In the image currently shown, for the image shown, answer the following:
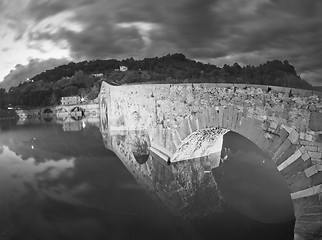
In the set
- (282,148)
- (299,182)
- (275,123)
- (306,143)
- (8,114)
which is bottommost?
(299,182)

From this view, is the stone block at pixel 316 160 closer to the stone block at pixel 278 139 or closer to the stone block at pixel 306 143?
the stone block at pixel 306 143

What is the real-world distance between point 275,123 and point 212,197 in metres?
4.31

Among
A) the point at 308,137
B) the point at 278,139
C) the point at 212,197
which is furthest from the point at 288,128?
the point at 212,197

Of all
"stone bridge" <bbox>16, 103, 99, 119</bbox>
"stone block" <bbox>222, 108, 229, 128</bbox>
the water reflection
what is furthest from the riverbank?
"stone block" <bbox>222, 108, 229, 128</bbox>

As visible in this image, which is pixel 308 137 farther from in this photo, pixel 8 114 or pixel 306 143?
pixel 8 114

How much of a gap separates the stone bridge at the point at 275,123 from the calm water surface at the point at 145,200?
152cm

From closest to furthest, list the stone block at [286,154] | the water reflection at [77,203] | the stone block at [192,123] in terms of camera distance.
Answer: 1. the stone block at [286,154]
2. the water reflection at [77,203]
3. the stone block at [192,123]

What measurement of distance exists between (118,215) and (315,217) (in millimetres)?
5274

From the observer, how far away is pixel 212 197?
33.1 feet

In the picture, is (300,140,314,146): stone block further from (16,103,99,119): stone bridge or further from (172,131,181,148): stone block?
(16,103,99,119): stone bridge

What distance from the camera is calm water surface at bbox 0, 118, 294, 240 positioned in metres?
7.76

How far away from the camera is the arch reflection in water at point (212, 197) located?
7754 mm

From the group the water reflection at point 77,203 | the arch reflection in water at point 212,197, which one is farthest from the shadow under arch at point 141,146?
the water reflection at point 77,203

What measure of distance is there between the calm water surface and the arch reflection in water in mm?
25
